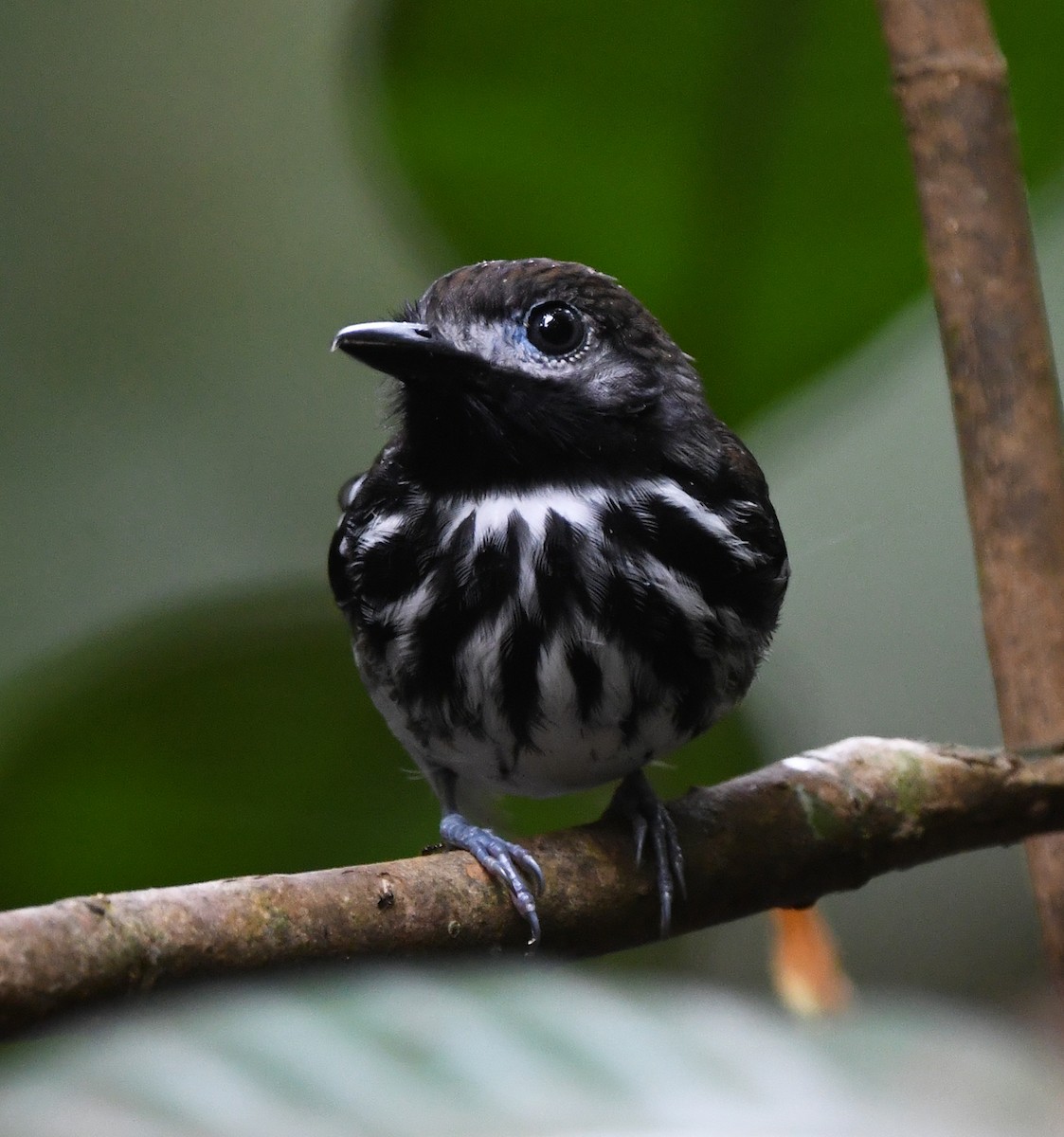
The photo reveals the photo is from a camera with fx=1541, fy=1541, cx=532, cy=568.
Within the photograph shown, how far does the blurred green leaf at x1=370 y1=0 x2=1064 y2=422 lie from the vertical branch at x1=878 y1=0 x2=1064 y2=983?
50cm

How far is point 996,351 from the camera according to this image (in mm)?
2537

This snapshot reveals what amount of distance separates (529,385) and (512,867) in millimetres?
809

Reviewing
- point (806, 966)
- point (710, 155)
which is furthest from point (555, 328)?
point (806, 966)

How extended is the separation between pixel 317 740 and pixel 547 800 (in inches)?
22.9

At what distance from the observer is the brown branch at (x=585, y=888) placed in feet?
5.10

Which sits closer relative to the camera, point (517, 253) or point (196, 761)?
point (196, 761)

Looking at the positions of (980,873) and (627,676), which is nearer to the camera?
(627,676)

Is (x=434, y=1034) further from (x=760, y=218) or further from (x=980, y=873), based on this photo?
(x=980, y=873)

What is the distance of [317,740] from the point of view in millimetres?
3232

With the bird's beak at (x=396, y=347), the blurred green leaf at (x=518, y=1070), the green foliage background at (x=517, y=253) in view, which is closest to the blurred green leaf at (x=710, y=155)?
the green foliage background at (x=517, y=253)

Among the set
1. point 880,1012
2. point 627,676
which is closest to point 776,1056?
point 880,1012

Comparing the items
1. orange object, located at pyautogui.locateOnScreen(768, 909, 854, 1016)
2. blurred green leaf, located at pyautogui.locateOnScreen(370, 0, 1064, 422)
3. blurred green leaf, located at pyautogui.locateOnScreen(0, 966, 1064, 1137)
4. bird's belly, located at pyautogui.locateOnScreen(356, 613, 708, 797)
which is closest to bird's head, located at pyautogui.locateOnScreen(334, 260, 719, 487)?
bird's belly, located at pyautogui.locateOnScreen(356, 613, 708, 797)

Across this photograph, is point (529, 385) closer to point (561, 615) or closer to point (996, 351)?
point (561, 615)

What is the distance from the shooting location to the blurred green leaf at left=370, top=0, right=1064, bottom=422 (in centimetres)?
299
